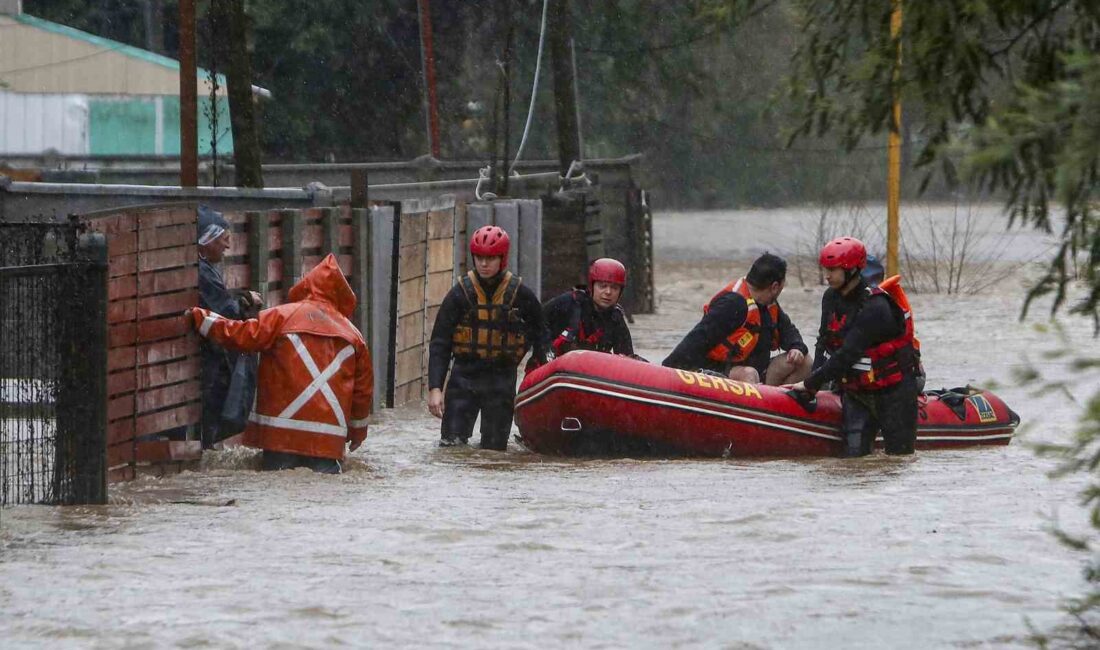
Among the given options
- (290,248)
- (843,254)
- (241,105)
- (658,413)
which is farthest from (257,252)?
(241,105)

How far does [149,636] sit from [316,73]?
112 feet

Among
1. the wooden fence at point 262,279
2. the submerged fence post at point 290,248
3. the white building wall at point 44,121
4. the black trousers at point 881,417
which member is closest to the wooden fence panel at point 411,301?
the wooden fence at point 262,279

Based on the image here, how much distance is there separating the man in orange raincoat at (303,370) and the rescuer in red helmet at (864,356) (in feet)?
9.82

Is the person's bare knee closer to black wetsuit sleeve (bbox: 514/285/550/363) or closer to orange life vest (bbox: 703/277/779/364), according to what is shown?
orange life vest (bbox: 703/277/779/364)

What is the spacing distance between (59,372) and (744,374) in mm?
5109

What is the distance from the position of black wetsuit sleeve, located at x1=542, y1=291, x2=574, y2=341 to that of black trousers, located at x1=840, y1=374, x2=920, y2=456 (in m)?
1.88

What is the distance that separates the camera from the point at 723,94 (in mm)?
49344

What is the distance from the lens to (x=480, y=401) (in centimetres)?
1105

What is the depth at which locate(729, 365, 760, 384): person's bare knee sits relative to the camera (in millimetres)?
11617

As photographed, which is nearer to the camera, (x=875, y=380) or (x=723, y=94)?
(x=875, y=380)

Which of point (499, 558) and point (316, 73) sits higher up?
point (316, 73)

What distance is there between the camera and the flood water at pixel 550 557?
236 inches

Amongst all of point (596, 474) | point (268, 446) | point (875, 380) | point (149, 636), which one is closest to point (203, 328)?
point (268, 446)

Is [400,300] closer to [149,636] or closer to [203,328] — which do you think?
[203,328]
